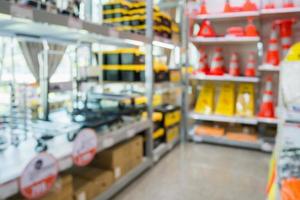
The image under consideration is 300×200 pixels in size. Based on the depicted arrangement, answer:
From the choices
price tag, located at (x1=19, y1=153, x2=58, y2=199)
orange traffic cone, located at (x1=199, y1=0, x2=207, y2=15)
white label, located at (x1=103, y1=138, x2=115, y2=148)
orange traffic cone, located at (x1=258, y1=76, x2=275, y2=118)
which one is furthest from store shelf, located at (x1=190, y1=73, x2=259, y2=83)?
price tag, located at (x1=19, y1=153, x2=58, y2=199)

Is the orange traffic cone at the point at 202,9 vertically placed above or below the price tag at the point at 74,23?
above

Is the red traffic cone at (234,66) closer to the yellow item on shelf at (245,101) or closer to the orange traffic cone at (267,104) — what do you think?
the yellow item on shelf at (245,101)

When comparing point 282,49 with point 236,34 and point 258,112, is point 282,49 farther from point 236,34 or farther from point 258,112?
point 258,112

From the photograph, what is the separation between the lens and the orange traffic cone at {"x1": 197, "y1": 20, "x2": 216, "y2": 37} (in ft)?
10.8

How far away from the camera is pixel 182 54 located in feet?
11.4

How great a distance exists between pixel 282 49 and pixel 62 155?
9.73ft

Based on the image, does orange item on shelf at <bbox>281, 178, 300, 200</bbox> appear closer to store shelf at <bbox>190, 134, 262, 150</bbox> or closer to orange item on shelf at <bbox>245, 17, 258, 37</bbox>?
store shelf at <bbox>190, 134, 262, 150</bbox>

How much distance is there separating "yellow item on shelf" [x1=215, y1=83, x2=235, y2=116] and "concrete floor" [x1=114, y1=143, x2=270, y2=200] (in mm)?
544

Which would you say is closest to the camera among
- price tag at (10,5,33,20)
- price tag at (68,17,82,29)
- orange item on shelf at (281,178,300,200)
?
orange item on shelf at (281,178,300,200)

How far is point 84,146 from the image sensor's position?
60.4 inches

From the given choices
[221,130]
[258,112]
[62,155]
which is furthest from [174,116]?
[62,155]

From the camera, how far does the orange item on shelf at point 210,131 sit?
3.34 metres

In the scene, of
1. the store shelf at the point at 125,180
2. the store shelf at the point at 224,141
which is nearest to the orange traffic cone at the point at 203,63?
the store shelf at the point at 224,141

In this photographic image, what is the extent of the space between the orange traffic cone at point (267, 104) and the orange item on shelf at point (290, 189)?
8.41 ft
